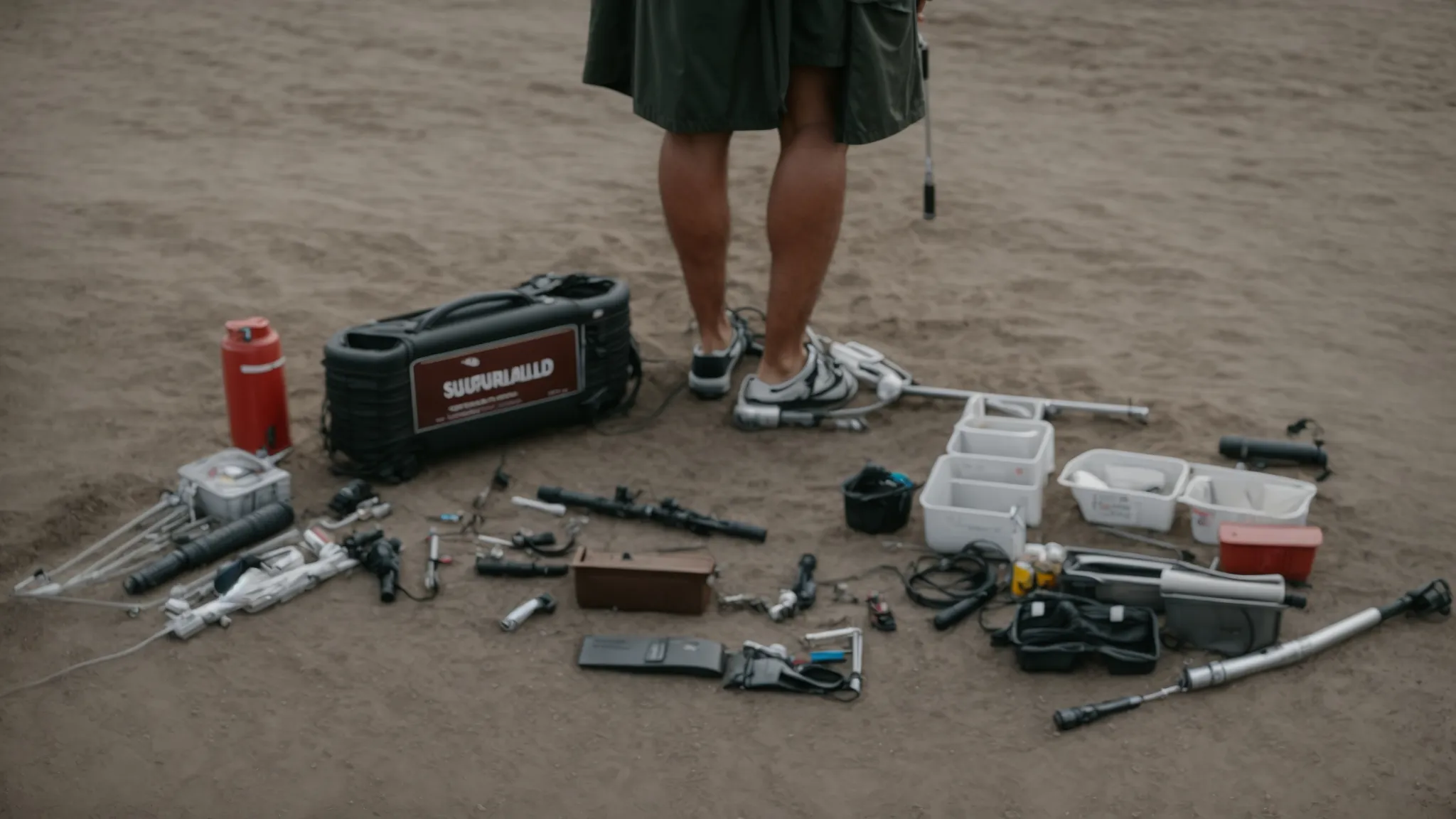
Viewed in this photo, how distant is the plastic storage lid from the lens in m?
3.33

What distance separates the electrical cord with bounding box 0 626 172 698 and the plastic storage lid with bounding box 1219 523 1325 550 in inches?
89.3

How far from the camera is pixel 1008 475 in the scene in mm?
3736

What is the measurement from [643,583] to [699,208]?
1.17 metres

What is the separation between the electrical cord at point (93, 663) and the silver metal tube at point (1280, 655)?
6.89ft

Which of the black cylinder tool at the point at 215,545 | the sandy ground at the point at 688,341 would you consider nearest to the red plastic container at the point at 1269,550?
the sandy ground at the point at 688,341

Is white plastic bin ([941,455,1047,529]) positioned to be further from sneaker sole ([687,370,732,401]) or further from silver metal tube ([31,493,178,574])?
silver metal tube ([31,493,178,574])

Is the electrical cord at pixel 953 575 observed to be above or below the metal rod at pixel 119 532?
above

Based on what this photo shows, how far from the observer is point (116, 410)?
4246mm

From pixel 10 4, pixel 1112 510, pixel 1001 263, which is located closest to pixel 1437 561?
pixel 1112 510

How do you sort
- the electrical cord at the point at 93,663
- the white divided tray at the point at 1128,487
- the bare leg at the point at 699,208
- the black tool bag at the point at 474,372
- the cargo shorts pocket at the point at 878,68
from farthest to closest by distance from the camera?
the bare leg at the point at 699,208, the black tool bag at the point at 474,372, the cargo shorts pocket at the point at 878,68, the white divided tray at the point at 1128,487, the electrical cord at the point at 93,663

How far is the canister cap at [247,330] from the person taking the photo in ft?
12.8

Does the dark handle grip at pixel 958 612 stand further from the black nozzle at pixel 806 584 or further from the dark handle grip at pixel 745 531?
the dark handle grip at pixel 745 531

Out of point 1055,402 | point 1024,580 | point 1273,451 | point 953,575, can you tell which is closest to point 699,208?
point 1055,402

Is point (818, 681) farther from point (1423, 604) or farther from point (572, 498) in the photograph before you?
point (1423, 604)
